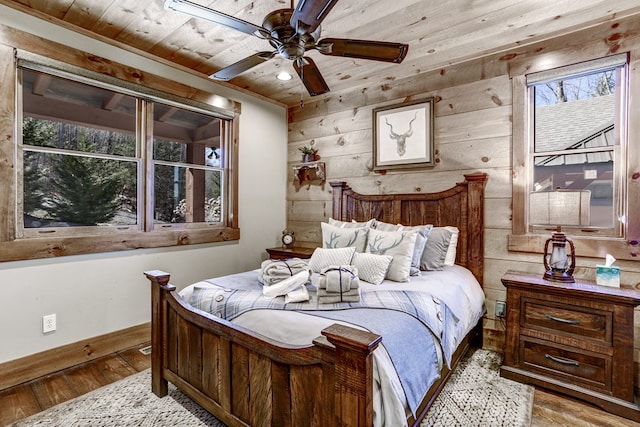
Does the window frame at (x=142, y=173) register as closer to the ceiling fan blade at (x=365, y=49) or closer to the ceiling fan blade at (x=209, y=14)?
the ceiling fan blade at (x=209, y=14)

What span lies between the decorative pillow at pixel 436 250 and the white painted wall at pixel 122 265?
6.54 feet

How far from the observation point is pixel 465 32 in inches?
96.1

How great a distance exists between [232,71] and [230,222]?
69.2 inches

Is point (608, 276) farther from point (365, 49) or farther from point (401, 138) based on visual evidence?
point (365, 49)

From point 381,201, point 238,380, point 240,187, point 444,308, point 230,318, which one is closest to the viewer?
point 238,380

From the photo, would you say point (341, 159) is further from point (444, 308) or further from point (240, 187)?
point (444, 308)

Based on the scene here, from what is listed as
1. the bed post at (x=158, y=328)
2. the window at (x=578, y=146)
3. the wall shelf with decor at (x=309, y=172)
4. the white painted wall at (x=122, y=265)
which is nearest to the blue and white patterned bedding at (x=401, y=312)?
the bed post at (x=158, y=328)

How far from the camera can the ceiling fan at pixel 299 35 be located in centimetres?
149

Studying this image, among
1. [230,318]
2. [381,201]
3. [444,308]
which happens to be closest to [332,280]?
[230,318]

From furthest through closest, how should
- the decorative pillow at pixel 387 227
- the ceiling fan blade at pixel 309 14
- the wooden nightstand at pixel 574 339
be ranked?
the decorative pillow at pixel 387 227, the wooden nightstand at pixel 574 339, the ceiling fan blade at pixel 309 14

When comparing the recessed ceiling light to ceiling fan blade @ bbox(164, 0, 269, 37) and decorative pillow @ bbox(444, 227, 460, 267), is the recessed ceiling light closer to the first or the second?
ceiling fan blade @ bbox(164, 0, 269, 37)

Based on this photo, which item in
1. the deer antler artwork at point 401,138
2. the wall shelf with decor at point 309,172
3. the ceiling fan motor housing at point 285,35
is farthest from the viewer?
the wall shelf with decor at point 309,172

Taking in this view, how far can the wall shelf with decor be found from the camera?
381cm

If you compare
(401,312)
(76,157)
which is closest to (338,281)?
(401,312)
